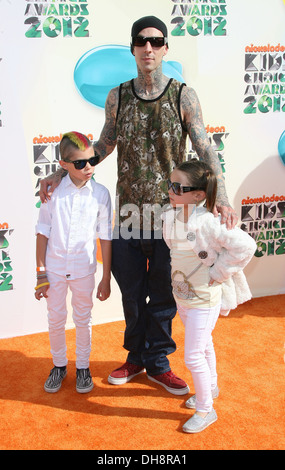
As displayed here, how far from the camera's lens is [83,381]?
121 inches

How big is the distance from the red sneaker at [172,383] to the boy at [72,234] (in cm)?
67

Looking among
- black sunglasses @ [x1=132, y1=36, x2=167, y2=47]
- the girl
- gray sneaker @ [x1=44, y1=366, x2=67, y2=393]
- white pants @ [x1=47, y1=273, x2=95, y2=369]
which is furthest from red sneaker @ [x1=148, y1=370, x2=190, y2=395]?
black sunglasses @ [x1=132, y1=36, x2=167, y2=47]

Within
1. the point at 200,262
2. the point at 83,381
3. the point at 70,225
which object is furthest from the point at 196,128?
the point at 83,381

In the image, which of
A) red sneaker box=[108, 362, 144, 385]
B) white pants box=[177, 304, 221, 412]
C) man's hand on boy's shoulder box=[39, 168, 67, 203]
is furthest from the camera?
red sneaker box=[108, 362, 144, 385]

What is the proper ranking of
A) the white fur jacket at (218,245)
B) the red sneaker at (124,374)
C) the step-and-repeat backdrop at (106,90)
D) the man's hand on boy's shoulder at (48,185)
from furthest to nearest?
the step-and-repeat backdrop at (106,90), the red sneaker at (124,374), the man's hand on boy's shoulder at (48,185), the white fur jacket at (218,245)

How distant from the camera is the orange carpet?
258 cm

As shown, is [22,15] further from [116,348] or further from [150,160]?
[116,348]

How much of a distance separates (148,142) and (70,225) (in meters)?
0.64

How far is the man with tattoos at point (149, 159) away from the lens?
2.71 m

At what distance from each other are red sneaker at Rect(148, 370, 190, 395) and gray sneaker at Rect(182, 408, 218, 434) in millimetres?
363

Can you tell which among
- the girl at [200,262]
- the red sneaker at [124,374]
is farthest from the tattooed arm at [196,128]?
the red sneaker at [124,374]

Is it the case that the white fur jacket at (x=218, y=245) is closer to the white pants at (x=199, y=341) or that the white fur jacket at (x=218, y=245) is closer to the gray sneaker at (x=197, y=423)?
the white pants at (x=199, y=341)

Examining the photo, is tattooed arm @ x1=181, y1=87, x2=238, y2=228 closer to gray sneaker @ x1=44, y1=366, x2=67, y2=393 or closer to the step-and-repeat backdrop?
the step-and-repeat backdrop

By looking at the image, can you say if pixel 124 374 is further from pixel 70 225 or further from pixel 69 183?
pixel 69 183
